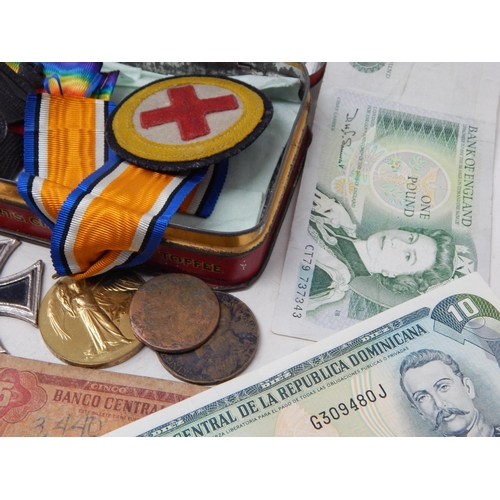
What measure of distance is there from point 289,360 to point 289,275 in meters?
0.16

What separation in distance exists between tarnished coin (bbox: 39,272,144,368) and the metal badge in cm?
2

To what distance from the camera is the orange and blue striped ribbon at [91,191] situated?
0.97 metres

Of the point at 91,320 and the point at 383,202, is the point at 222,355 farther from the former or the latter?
the point at 383,202

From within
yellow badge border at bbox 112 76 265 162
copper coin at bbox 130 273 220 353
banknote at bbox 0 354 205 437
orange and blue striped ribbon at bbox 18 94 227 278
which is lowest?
banknote at bbox 0 354 205 437

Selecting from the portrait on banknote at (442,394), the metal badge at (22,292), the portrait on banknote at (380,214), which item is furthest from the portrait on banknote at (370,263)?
the metal badge at (22,292)

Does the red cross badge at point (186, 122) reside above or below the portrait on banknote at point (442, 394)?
above

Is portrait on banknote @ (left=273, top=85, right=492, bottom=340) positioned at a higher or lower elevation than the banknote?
higher

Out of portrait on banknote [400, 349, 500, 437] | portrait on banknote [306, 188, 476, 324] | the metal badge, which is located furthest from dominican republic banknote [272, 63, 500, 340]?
the metal badge

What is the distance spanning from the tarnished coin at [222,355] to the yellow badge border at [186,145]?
271 millimetres

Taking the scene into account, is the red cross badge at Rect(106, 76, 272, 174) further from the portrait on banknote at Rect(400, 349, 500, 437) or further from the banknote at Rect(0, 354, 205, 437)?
the portrait on banknote at Rect(400, 349, 500, 437)

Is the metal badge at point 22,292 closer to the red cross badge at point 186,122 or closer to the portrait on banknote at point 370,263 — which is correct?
the red cross badge at point 186,122

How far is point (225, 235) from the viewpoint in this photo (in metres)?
0.97

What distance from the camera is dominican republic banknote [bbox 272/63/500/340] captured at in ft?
3.56

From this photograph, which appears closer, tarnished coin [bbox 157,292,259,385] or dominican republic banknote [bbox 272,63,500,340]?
tarnished coin [bbox 157,292,259,385]
